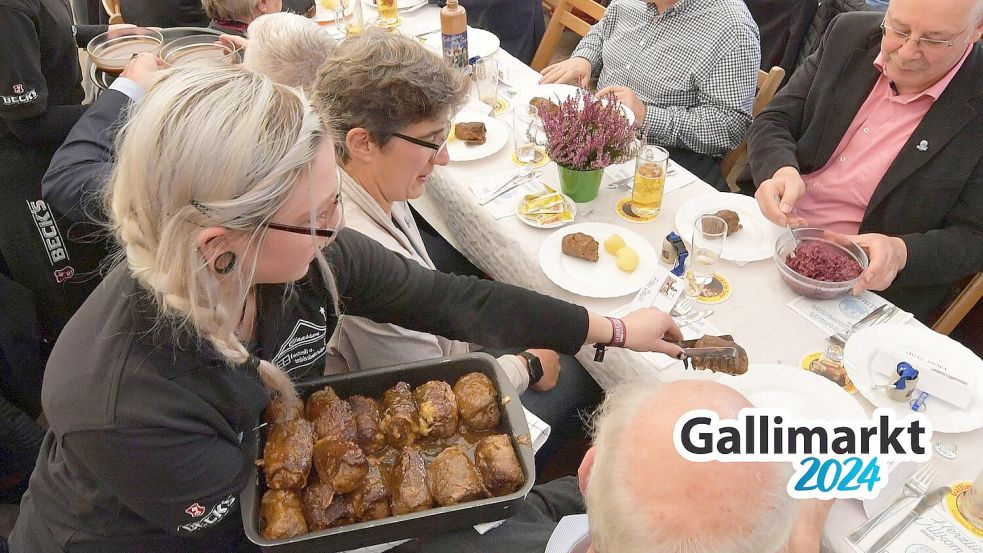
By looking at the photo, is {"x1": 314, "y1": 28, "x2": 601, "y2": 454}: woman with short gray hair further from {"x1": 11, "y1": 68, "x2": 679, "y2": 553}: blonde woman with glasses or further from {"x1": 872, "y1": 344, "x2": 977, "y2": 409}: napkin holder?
{"x1": 872, "y1": 344, "x2": 977, "y2": 409}: napkin holder

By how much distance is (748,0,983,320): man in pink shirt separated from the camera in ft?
6.28

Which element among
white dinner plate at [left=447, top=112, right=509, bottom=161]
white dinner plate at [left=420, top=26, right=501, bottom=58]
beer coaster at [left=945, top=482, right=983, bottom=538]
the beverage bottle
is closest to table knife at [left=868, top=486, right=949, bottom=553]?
beer coaster at [left=945, top=482, right=983, bottom=538]

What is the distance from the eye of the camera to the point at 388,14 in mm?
3594

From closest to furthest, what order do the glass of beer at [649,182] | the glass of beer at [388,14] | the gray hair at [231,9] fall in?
the glass of beer at [649,182] → the gray hair at [231,9] → the glass of beer at [388,14]

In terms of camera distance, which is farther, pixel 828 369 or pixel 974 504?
pixel 828 369

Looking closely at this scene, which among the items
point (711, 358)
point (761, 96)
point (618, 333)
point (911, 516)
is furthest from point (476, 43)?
point (911, 516)

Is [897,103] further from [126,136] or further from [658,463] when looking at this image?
[126,136]

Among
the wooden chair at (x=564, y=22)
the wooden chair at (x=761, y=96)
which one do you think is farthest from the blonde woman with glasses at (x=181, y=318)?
the wooden chair at (x=564, y=22)

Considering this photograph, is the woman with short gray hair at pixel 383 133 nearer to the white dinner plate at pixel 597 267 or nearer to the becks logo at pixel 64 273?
the white dinner plate at pixel 597 267

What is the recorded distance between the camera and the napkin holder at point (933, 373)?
1439 mm

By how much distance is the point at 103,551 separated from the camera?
1300mm

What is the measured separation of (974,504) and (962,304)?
1.29 meters

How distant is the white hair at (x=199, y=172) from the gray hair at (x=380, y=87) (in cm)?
58

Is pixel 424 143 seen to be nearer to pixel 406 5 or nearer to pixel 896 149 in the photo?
pixel 896 149
